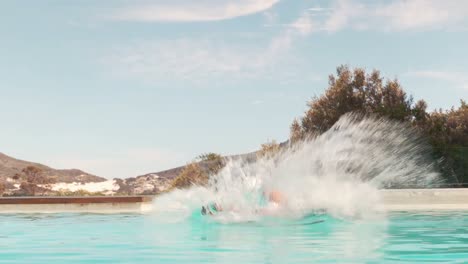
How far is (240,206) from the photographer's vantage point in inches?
550

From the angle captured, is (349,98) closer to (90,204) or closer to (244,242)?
(90,204)

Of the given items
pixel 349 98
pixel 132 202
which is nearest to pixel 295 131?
pixel 349 98

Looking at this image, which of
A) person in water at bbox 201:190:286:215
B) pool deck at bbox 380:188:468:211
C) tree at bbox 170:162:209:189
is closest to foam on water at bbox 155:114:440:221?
person in water at bbox 201:190:286:215

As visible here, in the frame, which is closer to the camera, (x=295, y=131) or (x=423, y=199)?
(x=423, y=199)

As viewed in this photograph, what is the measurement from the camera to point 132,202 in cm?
2127

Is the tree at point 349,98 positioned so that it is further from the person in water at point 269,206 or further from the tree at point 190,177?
the person in water at point 269,206

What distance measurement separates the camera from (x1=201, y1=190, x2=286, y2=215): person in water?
45.1 ft

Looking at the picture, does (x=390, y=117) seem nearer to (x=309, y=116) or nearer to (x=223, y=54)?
(x=309, y=116)

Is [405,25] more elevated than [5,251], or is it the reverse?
[405,25]

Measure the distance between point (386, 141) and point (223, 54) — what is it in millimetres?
8487

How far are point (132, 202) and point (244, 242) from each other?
11.6m

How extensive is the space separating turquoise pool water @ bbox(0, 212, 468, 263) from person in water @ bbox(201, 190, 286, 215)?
0.91ft

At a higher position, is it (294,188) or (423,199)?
(294,188)

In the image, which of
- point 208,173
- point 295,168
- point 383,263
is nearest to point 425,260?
point 383,263
